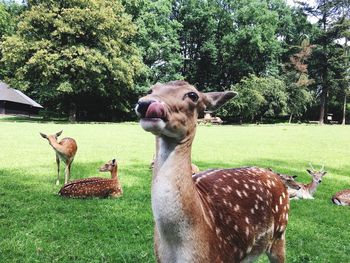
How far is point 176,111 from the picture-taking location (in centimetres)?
300

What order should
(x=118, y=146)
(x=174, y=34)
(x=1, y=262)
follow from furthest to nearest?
(x=174, y=34)
(x=118, y=146)
(x=1, y=262)

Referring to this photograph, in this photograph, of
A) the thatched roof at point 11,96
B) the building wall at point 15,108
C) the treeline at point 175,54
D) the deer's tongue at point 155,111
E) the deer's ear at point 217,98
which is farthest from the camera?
the building wall at point 15,108

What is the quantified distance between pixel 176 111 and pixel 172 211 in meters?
0.71

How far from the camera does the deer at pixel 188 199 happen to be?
2977mm

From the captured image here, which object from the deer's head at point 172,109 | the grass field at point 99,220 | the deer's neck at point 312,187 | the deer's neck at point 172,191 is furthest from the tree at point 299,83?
the deer's neck at point 172,191

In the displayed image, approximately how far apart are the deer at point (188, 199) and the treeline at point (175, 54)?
1494 inches

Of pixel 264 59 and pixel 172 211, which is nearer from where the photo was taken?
pixel 172 211

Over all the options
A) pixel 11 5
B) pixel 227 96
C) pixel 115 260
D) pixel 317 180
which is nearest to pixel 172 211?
pixel 227 96

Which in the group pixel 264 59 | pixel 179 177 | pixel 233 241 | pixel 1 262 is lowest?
pixel 1 262

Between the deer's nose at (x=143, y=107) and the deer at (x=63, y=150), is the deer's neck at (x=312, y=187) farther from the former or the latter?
the deer's nose at (x=143, y=107)

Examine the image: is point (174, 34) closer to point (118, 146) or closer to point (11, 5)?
point (11, 5)

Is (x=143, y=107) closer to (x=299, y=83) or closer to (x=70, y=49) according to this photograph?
(x=70, y=49)

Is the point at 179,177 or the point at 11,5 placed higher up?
the point at 11,5

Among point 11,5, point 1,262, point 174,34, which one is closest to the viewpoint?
point 1,262
